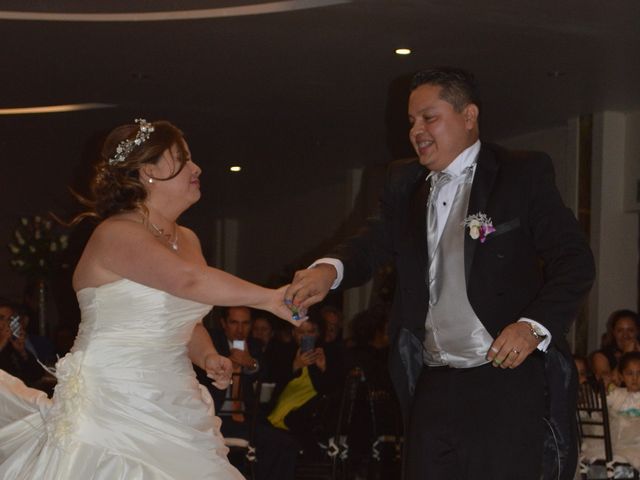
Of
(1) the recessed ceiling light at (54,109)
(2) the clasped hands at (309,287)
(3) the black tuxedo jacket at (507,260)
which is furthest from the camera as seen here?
(1) the recessed ceiling light at (54,109)

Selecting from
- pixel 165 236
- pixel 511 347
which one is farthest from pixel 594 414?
pixel 511 347

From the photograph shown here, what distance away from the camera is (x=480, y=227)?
308cm

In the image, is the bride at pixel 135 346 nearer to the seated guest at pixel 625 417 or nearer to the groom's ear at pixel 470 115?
the groom's ear at pixel 470 115

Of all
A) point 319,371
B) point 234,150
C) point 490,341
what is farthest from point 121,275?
point 234,150

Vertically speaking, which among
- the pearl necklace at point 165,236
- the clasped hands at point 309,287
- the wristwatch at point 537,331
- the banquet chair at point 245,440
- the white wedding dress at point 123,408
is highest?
the pearl necklace at point 165,236

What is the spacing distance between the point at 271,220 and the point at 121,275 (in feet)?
54.4

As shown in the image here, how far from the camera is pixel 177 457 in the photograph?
10.9 feet

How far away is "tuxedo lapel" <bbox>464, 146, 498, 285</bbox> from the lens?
3.09 metres

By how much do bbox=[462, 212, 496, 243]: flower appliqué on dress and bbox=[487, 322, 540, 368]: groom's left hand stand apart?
0.34 metres

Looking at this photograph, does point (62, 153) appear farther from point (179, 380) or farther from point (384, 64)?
point (179, 380)

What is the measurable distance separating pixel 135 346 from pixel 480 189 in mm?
1212

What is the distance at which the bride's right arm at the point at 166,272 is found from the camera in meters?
3.27

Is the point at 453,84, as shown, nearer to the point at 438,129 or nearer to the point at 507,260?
the point at 438,129

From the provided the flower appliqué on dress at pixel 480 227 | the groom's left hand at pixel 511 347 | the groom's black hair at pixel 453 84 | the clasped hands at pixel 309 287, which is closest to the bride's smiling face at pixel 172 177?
the clasped hands at pixel 309 287
